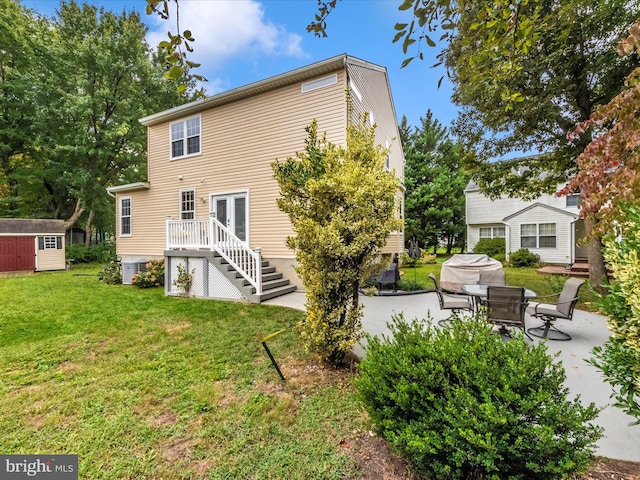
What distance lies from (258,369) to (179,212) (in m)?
9.83

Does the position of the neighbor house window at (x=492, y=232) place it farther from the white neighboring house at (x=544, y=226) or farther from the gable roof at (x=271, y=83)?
the gable roof at (x=271, y=83)

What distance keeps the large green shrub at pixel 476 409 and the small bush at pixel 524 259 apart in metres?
17.0

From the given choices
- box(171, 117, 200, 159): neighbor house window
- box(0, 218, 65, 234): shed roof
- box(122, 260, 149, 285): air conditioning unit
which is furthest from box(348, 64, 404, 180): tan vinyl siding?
box(0, 218, 65, 234): shed roof

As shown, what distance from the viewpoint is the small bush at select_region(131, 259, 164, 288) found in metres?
10.1

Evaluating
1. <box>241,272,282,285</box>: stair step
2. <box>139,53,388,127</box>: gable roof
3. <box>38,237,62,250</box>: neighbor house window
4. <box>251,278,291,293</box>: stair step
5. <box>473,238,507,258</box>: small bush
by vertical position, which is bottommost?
<box>251,278,291,293</box>: stair step

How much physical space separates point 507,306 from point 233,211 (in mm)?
8926

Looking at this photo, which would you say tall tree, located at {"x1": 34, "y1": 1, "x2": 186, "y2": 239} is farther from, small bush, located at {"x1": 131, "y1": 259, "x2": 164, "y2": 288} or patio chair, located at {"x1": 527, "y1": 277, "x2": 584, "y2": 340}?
patio chair, located at {"x1": 527, "y1": 277, "x2": 584, "y2": 340}

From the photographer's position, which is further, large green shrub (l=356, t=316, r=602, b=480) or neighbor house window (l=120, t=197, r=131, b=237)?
neighbor house window (l=120, t=197, r=131, b=237)

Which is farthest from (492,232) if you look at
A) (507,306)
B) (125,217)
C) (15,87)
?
(15,87)

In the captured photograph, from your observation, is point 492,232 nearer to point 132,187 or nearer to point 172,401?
point 172,401

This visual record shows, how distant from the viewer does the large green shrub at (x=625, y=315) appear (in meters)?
1.86

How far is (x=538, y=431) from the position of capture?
1.70 m

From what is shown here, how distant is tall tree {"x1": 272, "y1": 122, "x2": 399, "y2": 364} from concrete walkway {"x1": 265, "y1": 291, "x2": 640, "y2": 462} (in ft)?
3.06

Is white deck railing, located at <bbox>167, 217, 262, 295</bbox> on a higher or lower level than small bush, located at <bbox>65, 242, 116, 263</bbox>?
higher
